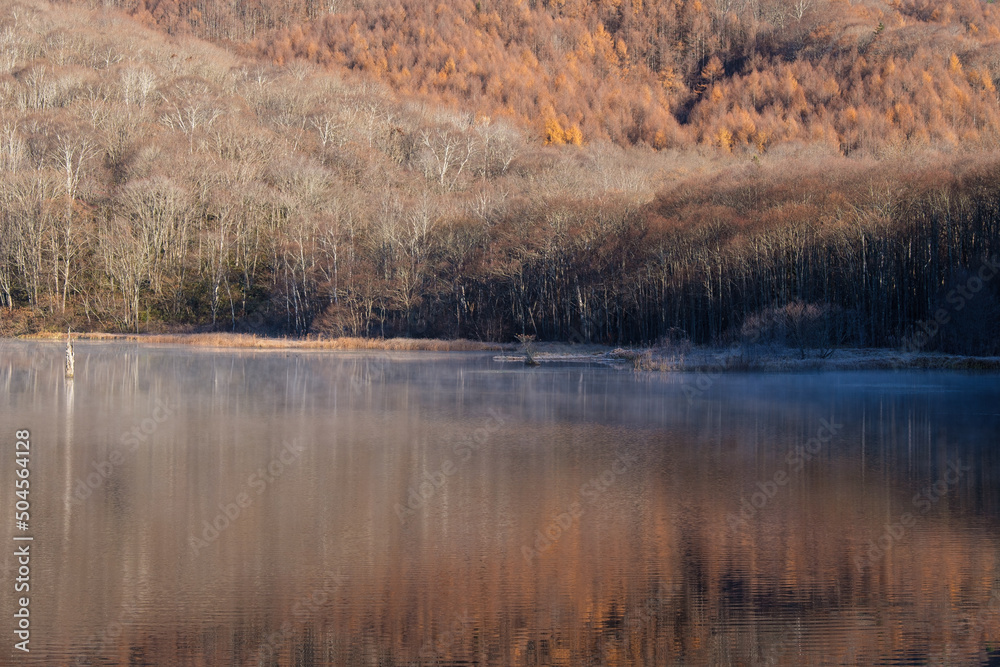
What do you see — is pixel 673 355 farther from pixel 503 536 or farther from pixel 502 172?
pixel 502 172

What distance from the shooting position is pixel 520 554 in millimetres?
11859

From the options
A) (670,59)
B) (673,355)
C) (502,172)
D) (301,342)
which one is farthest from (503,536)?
(670,59)

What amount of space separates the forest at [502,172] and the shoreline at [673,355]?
1837 mm

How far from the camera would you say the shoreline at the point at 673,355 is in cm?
4378

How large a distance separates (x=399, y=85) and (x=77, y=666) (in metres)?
135

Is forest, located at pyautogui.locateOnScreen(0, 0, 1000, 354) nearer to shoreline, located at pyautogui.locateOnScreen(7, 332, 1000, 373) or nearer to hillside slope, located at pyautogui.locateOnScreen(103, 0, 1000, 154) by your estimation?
hillside slope, located at pyautogui.locateOnScreen(103, 0, 1000, 154)

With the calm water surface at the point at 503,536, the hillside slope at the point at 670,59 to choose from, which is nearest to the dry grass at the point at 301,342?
the calm water surface at the point at 503,536

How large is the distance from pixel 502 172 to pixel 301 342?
48610 millimetres

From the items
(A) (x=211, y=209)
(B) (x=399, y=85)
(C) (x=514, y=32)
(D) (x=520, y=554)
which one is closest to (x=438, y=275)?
(A) (x=211, y=209)

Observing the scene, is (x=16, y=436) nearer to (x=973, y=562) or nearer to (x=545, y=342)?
(x=973, y=562)

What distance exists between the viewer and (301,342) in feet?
204

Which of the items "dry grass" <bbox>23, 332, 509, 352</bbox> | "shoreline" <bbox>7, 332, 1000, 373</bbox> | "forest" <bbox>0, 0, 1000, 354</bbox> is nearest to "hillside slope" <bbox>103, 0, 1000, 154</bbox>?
"forest" <bbox>0, 0, 1000, 354</bbox>

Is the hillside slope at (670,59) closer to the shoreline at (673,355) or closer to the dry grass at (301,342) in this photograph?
the shoreline at (673,355)

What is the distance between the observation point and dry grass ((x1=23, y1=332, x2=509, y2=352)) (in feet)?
200
